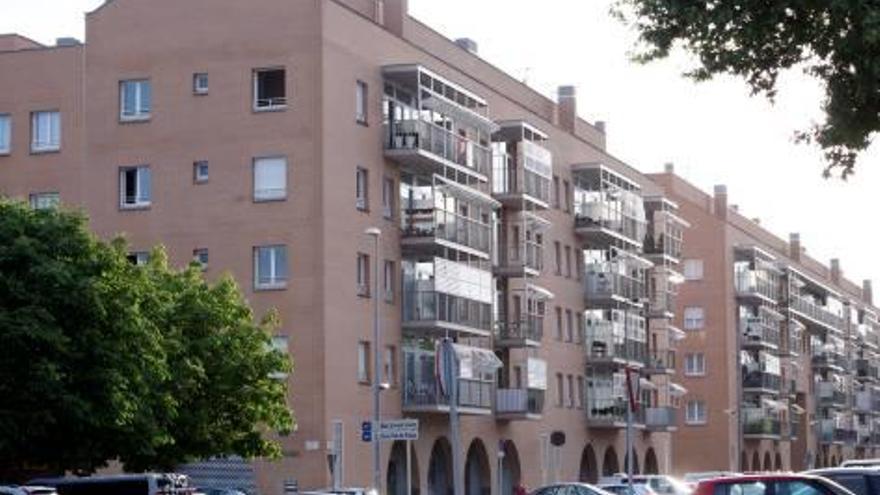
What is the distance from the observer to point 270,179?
184 feet

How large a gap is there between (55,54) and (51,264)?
2345 centimetres

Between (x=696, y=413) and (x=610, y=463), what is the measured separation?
22695mm

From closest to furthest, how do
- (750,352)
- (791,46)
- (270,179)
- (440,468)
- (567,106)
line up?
(791,46), (270,179), (440,468), (567,106), (750,352)

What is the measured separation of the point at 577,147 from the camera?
8025cm

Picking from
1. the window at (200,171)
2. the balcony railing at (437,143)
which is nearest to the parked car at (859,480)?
the balcony railing at (437,143)

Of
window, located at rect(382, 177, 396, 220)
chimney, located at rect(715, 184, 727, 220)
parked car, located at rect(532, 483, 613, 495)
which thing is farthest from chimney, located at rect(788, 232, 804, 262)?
parked car, located at rect(532, 483, 613, 495)

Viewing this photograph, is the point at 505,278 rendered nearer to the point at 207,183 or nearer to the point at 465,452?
the point at 465,452

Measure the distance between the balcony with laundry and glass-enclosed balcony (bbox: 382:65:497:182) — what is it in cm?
342

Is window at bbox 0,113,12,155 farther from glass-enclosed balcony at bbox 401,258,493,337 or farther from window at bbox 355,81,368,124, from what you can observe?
glass-enclosed balcony at bbox 401,258,493,337

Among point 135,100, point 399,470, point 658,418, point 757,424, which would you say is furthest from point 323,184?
point 757,424

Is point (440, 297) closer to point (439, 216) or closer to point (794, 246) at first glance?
point (439, 216)

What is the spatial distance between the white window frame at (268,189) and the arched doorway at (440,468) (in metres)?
11.2

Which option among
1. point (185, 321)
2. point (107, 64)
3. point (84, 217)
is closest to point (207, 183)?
point (107, 64)

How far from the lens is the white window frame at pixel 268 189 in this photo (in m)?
55.7
